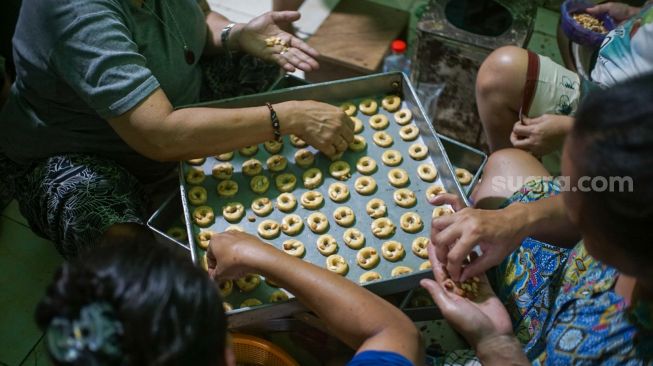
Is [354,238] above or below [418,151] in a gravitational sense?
below

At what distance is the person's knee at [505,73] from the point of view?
198 centimetres

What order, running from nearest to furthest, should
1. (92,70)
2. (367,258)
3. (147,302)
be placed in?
(147,302) < (92,70) < (367,258)

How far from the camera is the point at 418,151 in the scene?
6.52 ft

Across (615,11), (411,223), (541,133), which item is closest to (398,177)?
(411,223)

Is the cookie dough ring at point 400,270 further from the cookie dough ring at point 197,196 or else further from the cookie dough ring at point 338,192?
the cookie dough ring at point 197,196

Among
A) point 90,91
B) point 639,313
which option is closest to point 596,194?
point 639,313

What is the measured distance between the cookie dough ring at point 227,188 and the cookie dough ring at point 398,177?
0.52 metres

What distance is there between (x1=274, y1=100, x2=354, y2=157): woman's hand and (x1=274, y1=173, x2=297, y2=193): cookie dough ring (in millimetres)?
134

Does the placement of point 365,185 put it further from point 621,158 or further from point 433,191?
point 621,158

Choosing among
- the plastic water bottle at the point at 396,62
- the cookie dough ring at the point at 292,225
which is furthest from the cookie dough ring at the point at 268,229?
the plastic water bottle at the point at 396,62

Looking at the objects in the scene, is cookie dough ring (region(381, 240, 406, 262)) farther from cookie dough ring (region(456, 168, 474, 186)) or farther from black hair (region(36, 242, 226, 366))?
black hair (region(36, 242, 226, 366))

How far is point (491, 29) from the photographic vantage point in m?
2.69

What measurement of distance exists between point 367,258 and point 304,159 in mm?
437

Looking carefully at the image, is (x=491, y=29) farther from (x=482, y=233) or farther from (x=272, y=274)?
(x=272, y=274)
